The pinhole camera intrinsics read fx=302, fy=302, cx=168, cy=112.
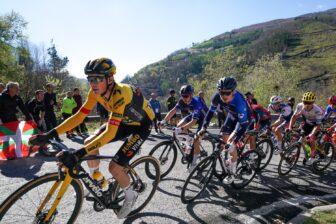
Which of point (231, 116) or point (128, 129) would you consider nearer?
point (128, 129)

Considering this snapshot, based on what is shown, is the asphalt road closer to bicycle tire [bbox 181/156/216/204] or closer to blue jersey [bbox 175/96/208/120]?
bicycle tire [bbox 181/156/216/204]

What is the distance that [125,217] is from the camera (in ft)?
15.4

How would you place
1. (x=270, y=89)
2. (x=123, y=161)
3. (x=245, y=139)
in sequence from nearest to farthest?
(x=123, y=161), (x=245, y=139), (x=270, y=89)

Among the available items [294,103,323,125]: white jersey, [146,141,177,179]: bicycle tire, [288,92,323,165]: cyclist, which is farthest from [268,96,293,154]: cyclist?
[146,141,177,179]: bicycle tire

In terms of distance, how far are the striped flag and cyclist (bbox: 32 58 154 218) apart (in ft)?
15.8

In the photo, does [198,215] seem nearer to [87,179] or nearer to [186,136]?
[87,179]

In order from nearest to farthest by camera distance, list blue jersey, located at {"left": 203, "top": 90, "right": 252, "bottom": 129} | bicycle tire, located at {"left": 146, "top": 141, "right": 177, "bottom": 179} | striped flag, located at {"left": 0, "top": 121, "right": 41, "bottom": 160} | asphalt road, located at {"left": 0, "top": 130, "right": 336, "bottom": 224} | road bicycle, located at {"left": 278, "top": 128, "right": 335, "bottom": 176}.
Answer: asphalt road, located at {"left": 0, "top": 130, "right": 336, "bottom": 224}, blue jersey, located at {"left": 203, "top": 90, "right": 252, "bottom": 129}, bicycle tire, located at {"left": 146, "top": 141, "right": 177, "bottom": 179}, road bicycle, located at {"left": 278, "top": 128, "right": 335, "bottom": 176}, striped flag, located at {"left": 0, "top": 121, "right": 41, "bottom": 160}

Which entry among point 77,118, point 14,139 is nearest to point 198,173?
point 77,118

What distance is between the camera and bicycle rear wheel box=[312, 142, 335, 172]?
822 cm

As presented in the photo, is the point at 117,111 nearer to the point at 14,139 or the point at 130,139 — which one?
the point at 130,139

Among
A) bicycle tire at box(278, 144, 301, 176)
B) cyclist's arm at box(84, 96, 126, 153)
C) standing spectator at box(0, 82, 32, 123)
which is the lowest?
bicycle tire at box(278, 144, 301, 176)

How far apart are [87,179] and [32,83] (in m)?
A: 38.8

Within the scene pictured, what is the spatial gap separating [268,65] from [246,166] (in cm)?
4506

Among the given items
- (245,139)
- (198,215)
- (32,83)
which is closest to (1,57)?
(32,83)
